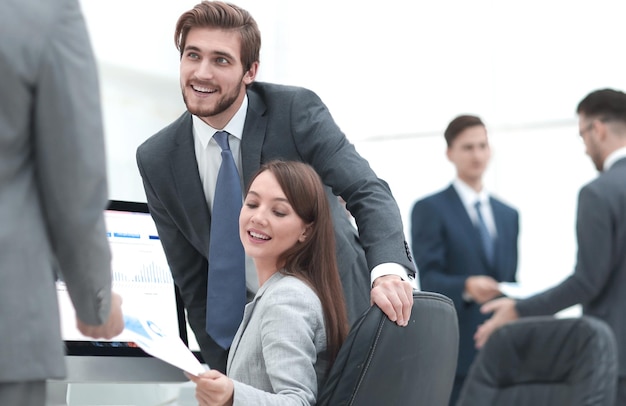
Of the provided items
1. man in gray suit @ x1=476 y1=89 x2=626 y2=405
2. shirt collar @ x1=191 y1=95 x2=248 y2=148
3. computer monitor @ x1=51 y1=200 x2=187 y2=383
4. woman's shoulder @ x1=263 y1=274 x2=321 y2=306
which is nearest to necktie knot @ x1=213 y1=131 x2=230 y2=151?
shirt collar @ x1=191 y1=95 x2=248 y2=148

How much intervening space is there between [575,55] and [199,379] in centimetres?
471

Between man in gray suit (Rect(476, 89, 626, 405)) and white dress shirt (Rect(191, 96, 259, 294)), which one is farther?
man in gray suit (Rect(476, 89, 626, 405))

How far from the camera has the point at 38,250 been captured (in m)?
1.19

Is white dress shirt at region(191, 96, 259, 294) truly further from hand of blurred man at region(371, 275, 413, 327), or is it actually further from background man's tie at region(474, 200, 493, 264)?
background man's tie at region(474, 200, 493, 264)

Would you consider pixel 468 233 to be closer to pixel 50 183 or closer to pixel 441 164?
pixel 441 164

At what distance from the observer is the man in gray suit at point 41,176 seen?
1159mm

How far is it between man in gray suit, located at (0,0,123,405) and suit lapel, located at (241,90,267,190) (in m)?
1.03

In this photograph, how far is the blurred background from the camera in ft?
17.9

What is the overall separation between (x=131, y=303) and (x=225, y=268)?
0.84ft

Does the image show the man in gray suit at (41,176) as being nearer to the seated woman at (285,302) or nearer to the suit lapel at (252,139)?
the seated woman at (285,302)

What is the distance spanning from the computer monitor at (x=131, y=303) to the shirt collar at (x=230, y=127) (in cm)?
25

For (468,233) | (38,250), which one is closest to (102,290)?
(38,250)

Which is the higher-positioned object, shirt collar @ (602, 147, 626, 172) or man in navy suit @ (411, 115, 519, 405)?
shirt collar @ (602, 147, 626, 172)

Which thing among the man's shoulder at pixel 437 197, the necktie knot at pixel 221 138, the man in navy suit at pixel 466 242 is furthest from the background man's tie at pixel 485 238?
the necktie knot at pixel 221 138
